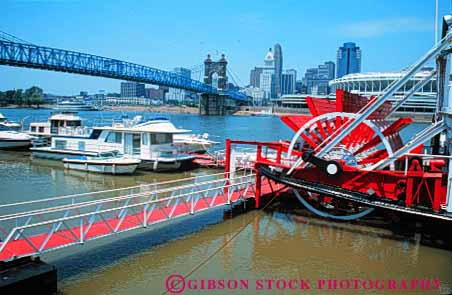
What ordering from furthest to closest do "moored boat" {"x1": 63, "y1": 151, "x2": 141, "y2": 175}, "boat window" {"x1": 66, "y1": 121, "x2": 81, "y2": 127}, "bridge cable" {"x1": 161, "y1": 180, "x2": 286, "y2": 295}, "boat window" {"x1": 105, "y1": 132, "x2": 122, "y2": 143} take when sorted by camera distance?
"boat window" {"x1": 66, "y1": 121, "x2": 81, "y2": 127}
"boat window" {"x1": 105, "y1": 132, "x2": 122, "y2": 143}
"moored boat" {"x1": 63, "y1": 151, "x2": 141, "y2": 175}
"bridge cable" {"x1": 161, "y1": 180, "x2": 286, "y2": 295}

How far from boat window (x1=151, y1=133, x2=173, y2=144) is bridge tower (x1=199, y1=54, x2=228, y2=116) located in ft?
419

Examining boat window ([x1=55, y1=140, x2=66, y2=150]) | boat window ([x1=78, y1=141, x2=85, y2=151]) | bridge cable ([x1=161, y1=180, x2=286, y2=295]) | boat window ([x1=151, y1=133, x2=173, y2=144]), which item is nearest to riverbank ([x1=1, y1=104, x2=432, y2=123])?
boat window ([x1=55, y1=140, x2=66, y2=150])

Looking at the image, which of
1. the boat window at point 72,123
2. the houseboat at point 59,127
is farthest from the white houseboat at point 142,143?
the boat window at point 72,123

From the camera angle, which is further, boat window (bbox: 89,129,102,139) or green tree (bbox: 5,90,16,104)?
green tree (bbox: 5,90,16,104)

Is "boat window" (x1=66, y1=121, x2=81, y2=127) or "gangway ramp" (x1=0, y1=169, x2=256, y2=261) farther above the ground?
"boat window" (x1=66, y1=121, x2=81, y2=127)

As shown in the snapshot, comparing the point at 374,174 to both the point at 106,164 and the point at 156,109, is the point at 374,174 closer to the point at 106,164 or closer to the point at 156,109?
the point at 106,164

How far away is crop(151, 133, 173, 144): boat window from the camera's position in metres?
27.5

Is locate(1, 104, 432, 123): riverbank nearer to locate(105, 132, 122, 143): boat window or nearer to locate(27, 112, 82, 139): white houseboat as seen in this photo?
locate(27, 112, 82, 139): white houseboat

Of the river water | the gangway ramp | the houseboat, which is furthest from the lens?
the houseboat

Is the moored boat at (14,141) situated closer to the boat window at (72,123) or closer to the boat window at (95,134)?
the boat window at (72,123)

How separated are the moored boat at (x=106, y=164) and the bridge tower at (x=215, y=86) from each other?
130m

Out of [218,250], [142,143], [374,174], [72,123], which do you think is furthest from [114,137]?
[374,174]

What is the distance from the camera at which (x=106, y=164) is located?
2534 cm

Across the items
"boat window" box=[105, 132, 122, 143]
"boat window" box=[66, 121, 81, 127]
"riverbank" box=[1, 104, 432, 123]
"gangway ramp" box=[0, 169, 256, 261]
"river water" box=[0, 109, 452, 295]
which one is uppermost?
"riverbank" box=[1, 104, 432, 123]
